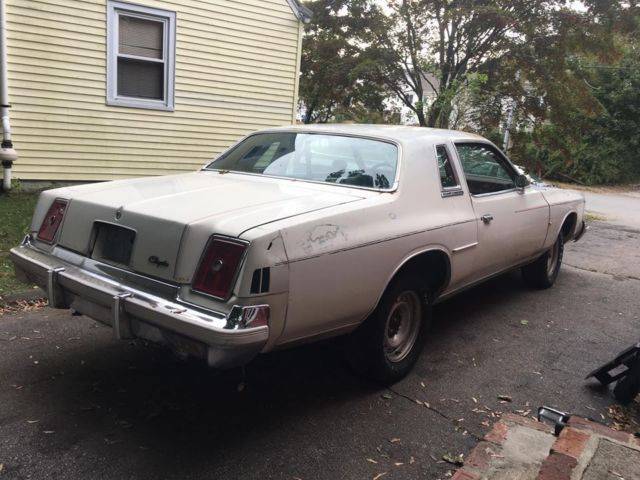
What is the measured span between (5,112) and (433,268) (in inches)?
274

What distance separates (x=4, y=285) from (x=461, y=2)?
1235 centimetres

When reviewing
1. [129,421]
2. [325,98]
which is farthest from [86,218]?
[325,98]

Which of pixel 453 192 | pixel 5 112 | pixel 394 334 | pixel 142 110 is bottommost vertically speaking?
pixel 394 334

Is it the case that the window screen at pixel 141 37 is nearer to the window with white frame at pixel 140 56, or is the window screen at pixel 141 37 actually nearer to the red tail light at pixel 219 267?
the window with white frame at pixel 140 56

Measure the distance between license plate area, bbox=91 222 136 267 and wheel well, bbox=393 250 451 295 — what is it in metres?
1.63

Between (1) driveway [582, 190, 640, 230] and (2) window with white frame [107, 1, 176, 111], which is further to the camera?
(1) driveway [582, 190, 640, 230]

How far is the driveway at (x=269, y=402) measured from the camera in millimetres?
2674

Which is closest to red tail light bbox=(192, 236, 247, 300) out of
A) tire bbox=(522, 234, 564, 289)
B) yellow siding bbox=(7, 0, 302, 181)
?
tire bbox=(522, 234, 564, 289)

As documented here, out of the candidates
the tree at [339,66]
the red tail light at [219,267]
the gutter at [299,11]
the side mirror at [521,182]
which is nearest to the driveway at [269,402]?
the red tail light at [219,267]

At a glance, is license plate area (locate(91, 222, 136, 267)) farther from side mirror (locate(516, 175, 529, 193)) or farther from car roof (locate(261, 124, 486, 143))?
side mirror (locate(516, 175, 529, 193))

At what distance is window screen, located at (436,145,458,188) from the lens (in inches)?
154

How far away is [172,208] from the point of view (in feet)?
9.62

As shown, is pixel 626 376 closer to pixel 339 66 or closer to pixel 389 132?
pixel 389 132

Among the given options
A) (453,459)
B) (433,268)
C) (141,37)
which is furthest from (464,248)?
(141,37)
